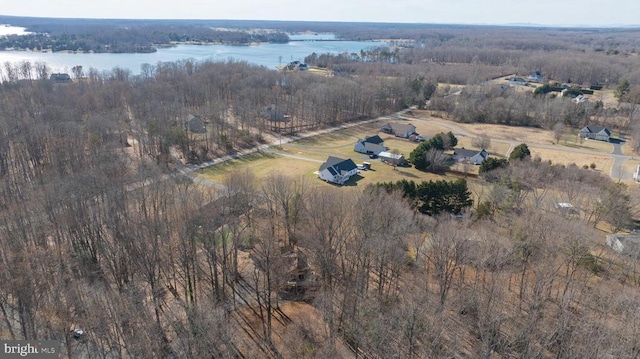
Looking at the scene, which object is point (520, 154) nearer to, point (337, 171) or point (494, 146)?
point (494, 146)

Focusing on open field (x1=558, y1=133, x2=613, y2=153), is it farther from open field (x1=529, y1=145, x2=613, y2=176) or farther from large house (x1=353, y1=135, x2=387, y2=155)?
large house (x1=353, y1=135, x2=387, y2=155)

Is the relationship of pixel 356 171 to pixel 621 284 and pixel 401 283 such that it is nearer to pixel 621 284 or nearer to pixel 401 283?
pixel 401 283

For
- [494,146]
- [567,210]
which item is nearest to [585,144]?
[494,146]

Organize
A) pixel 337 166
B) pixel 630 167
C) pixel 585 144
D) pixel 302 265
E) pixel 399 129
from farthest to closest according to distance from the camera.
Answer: pixel 399 129 → pixel 585 144 → pixel 630 167 → pixel 337 166 → pixel 302 265

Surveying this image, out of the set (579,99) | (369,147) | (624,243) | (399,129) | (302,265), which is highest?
(579,99)

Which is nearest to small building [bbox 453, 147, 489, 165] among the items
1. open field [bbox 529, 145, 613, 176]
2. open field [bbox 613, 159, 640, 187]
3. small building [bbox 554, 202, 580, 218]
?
open field [bbox 529, 145, 613, 176]

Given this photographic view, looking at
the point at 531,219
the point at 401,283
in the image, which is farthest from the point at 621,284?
the point at 401,283
